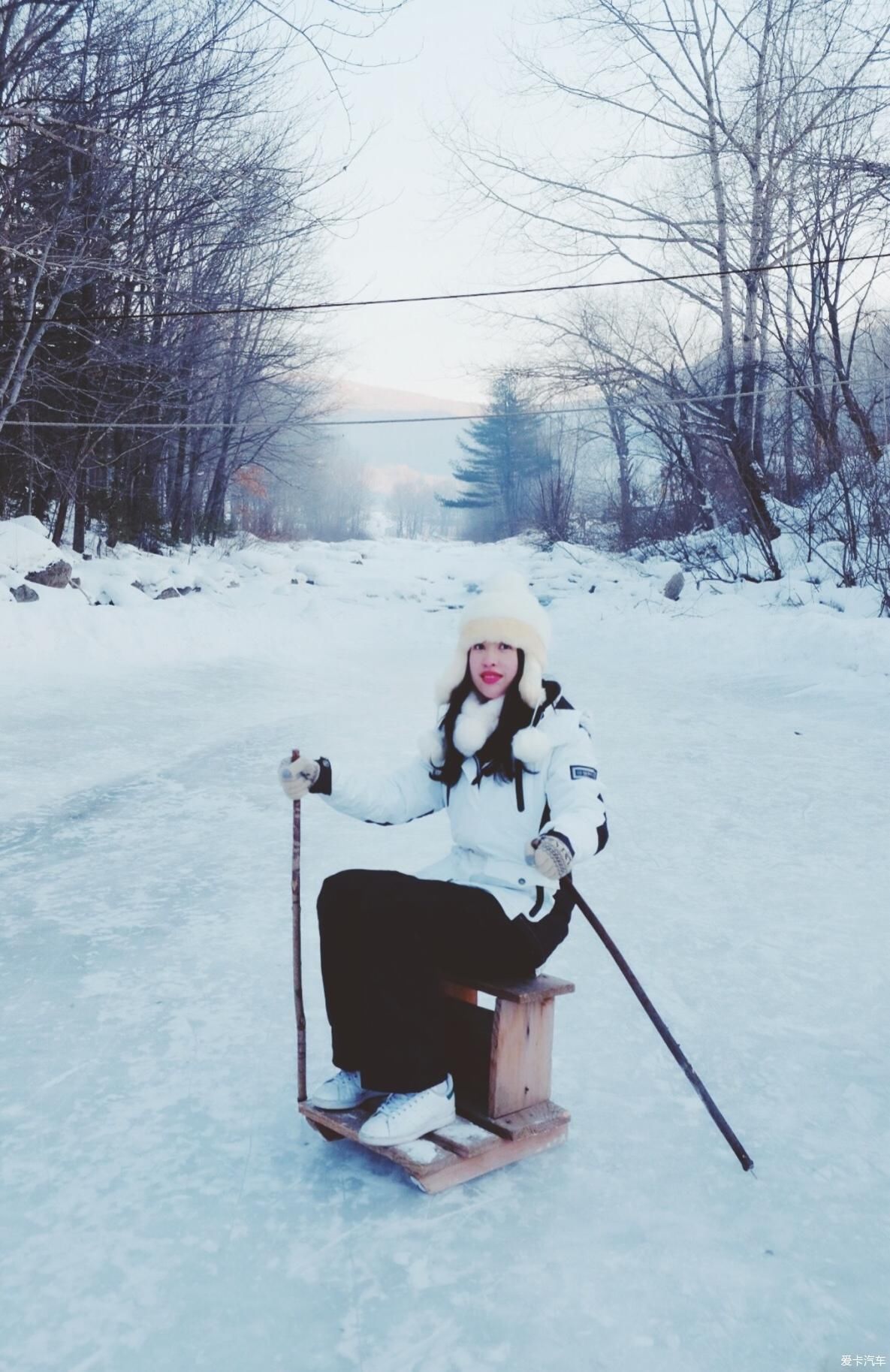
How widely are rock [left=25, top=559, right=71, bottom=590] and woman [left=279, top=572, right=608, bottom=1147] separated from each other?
9996 millimetres

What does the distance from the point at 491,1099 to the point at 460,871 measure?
54 cm

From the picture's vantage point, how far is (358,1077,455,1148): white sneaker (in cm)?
228

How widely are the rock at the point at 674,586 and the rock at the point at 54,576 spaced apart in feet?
31.4

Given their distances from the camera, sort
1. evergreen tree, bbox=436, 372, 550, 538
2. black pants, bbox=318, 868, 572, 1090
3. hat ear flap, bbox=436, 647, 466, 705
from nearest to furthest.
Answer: black pants, bbox=318, 868, 572, 1090
hat ear flap, bbox=436, 647, 466, 705
evergreen tree, bbox=436, 372, 550, 538

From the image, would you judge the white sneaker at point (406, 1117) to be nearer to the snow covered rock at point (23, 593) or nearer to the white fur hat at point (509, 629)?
the white fur hat at point (509, 629)

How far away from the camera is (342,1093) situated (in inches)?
96.4

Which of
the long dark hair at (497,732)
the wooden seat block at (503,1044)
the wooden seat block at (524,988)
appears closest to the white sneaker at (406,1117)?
the wooden seat block at (503,1044)

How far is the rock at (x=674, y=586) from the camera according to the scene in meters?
17.1

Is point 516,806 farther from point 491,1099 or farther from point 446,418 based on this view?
point 446,418

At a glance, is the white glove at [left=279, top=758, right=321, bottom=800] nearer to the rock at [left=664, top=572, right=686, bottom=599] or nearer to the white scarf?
the white scarf

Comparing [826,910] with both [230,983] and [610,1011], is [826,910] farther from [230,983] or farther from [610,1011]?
[230,983]

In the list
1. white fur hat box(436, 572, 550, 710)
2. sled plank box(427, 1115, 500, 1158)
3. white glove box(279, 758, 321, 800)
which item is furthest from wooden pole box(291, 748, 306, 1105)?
white fur hat box(436, 572, 550, 710)

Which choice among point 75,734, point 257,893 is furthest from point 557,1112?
point 75,734

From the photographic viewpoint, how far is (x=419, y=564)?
90.6 ft
